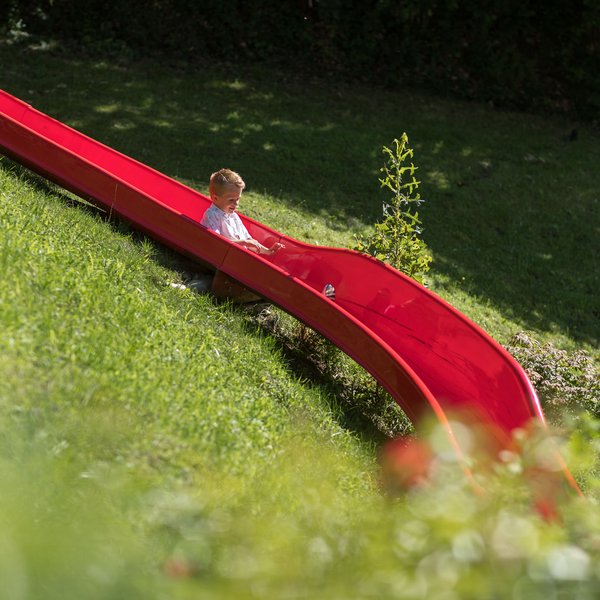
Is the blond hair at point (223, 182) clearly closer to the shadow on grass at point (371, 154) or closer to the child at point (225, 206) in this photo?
the child at point (225, 206)

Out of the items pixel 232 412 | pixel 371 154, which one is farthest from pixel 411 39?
pixel 232 412

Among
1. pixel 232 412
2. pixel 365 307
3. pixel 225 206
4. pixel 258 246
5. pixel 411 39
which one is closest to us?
pixel 232 412

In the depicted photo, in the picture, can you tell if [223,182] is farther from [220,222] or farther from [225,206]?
[220,222]

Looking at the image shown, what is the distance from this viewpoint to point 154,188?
27.4ft

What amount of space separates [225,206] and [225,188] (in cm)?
18

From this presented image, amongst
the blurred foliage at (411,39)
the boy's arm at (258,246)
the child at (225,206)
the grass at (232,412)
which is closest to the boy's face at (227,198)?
the child at (225,206)

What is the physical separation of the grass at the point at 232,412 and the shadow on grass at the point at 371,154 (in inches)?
2.2

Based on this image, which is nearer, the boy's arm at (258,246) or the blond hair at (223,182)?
the blond hair at (223,182)

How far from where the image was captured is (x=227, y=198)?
6.90 m

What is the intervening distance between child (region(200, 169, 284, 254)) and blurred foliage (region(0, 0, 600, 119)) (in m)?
9.79

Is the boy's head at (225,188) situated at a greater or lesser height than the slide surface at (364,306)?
greater

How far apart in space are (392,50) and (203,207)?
10.1 metres

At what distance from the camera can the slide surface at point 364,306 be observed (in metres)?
5.57

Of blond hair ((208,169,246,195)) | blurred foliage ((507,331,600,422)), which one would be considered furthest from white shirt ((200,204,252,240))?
blurred foliage ((507,331,600,422))
